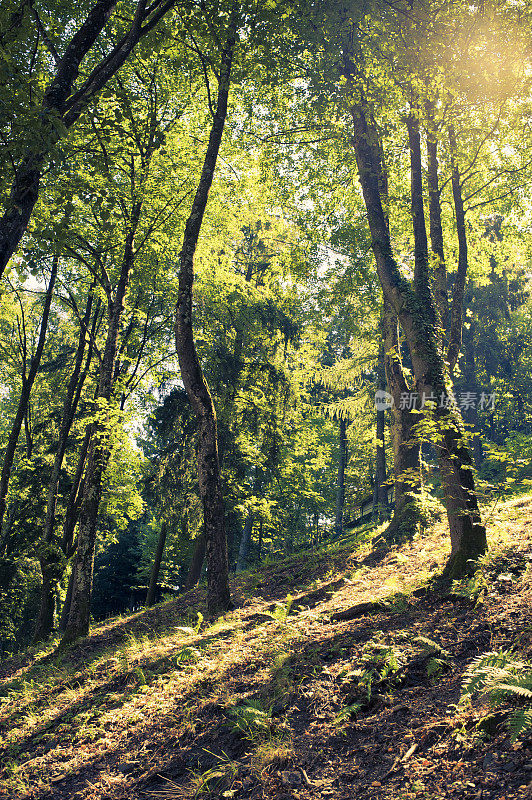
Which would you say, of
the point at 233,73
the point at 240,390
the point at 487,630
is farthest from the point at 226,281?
the point at 487,630

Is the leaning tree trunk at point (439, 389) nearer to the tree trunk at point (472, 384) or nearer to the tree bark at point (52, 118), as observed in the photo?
the tree bark at point (52, 118)

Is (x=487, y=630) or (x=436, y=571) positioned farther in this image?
(x=436, y=571)

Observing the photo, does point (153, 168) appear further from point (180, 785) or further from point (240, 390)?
point (180, 785)

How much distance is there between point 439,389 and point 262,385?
11.2 meters

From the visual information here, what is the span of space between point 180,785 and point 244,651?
224 cm

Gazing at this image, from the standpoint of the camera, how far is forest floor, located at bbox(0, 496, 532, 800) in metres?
3.05

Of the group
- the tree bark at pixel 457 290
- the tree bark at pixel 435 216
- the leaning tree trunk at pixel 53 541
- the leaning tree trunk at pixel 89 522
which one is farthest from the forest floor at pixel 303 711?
the tree bark at pixel 435 216

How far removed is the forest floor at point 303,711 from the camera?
3.05 metres

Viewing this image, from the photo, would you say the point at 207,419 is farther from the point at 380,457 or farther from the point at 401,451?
the point at 380,457

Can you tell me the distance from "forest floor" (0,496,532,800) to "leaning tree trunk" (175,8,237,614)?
0.87m

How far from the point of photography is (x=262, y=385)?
17875 mm

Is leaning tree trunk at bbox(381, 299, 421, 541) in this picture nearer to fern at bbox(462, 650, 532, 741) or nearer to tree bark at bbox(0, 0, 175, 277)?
fern at bbox(462, 650, 532, 741)

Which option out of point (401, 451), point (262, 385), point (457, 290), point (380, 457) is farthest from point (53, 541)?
point (457, 290)

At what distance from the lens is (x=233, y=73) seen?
9.55m
